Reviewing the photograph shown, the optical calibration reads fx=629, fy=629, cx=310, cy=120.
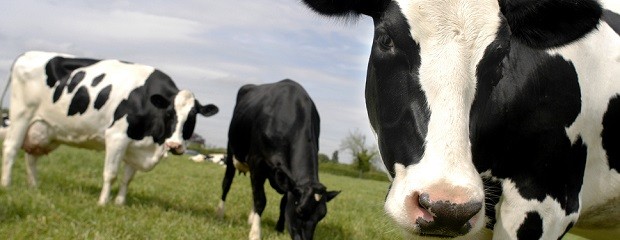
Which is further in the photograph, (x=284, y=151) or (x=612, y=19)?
(x=284, y=151)

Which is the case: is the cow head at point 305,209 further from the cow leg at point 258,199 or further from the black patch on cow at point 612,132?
the black patch on cow at point 612,132

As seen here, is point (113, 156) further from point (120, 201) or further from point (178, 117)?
point (178, 117)

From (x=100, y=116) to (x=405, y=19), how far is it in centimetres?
862

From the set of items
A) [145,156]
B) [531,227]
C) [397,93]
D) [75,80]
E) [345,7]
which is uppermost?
[345,7]

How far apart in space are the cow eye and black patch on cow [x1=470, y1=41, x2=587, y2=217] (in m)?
0.61

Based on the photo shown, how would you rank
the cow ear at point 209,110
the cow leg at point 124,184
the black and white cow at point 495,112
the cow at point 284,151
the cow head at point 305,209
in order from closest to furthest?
the black and white cow at point 495,112, the cow head at point 305,209, the cow at point 284,151, the cow leg at point 124,184, the cow ear at point 209,110

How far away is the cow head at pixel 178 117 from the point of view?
10.2 metres

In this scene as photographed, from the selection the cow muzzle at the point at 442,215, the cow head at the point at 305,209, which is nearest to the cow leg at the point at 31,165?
the cow head at the point at 305,209

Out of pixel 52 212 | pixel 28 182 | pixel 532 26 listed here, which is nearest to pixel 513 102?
pixel 532 26

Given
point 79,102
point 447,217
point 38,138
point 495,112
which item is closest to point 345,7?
point 495,112

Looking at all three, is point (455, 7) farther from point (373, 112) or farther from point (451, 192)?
point (451, 192)

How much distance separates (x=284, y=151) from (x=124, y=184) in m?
3.11

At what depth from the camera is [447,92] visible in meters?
2.80

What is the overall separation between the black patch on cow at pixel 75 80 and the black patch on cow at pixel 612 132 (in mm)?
9590
